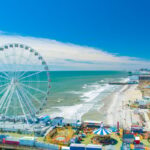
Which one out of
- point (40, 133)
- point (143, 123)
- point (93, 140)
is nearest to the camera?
point (93, 140)

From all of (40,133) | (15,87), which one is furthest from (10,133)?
(15,87)

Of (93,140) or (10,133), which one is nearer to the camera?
(93,140)

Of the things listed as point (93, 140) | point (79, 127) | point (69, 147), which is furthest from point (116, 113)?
point (69, 147)

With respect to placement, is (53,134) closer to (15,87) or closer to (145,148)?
(15,87)

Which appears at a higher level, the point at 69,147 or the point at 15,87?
the point at 15,87

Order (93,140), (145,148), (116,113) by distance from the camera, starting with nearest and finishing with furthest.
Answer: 1. (145,148)
2. (93,140)
3. (116,113)

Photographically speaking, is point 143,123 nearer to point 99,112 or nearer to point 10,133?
point 99,112

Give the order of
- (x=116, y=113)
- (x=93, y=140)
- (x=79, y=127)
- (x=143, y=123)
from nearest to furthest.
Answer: (x=93, y=140)
(x=79, y=127)
(x=143, y=123)
(x=116, y=113)

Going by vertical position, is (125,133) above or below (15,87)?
below

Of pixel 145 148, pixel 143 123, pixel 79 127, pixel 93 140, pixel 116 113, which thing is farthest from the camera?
pixel 116 113
